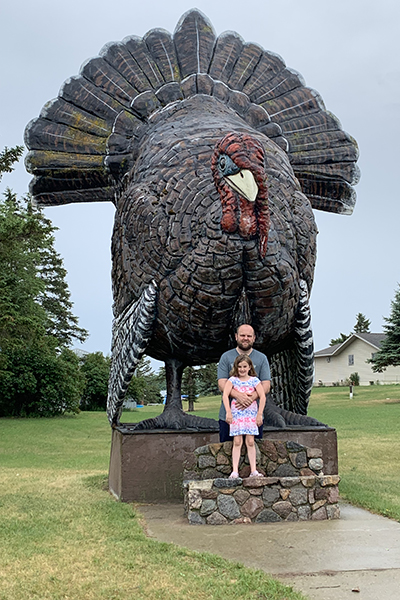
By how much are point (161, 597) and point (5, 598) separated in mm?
786

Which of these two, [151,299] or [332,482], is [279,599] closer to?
[332,482]

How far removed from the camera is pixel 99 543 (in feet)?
14.3

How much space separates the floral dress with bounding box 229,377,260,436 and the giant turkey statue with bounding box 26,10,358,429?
661 millimetres

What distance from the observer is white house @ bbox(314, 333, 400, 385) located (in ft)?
142

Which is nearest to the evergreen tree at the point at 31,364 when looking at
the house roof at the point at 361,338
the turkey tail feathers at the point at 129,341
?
the turkey tail feathers at the point at 129,341

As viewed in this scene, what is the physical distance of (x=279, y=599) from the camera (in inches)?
126

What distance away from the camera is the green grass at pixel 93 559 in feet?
10.9

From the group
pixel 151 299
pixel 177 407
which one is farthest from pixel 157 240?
pixel 177 407

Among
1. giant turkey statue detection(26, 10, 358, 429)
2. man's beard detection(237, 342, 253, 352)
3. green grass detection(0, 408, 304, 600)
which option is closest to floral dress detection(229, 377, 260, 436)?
man's beard detection(237, 342, 253, 352)

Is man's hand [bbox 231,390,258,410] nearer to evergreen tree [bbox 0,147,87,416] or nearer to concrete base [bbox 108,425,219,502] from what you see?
concrete base [bbox 108,425,219,502]

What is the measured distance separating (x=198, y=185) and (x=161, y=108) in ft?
6.62

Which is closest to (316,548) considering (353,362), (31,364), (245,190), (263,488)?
(263,488)

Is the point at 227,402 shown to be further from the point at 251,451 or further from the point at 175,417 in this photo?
the point at 175,417

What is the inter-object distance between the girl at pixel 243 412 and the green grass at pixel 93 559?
3.20ft
